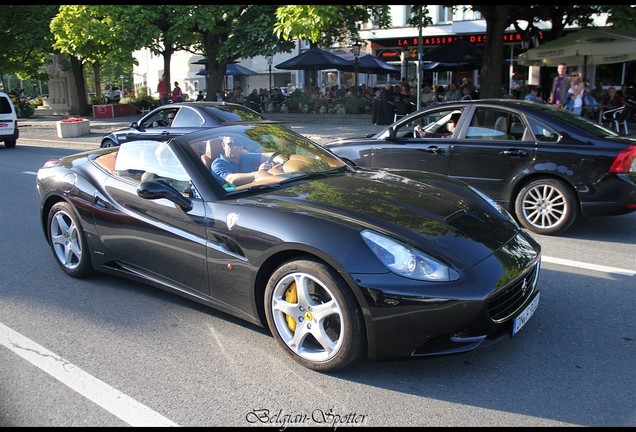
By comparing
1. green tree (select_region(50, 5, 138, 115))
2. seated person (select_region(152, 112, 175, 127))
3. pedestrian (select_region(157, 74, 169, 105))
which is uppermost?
green tree (select_region(50, 5, 138, 115))

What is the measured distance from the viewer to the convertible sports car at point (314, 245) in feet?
9.97

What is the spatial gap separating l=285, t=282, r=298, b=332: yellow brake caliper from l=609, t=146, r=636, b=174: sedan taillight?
4293 mm

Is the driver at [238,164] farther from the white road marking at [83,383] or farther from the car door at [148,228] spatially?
the white road marking at [83,383]

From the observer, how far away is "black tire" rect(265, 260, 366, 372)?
311cm

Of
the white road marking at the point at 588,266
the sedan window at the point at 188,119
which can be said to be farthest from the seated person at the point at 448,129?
the sedan window at the point at 188,119

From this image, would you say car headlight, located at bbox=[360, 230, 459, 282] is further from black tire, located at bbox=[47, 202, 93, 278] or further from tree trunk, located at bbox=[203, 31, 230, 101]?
tree trunk, located at bbox=[203, 31, 230, 101]

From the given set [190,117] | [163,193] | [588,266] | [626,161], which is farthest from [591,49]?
[163,193]

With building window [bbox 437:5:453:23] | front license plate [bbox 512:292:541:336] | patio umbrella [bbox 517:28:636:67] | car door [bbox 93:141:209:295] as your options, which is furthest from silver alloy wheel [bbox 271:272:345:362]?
building window [bbox 437:5:453:23]

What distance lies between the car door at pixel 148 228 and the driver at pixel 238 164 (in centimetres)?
30

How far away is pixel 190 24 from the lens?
22.1m

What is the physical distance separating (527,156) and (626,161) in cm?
100

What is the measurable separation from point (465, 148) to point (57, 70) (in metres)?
35.1

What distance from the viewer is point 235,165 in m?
4.23

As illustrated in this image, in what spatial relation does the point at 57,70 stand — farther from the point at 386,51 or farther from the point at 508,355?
the point at 508,355
